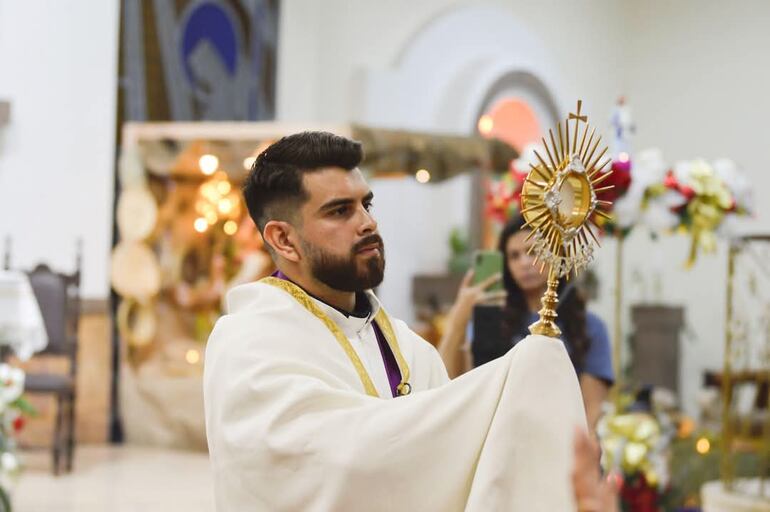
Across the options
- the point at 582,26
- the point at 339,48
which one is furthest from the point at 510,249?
the point at 582,26

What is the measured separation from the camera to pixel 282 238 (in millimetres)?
2479

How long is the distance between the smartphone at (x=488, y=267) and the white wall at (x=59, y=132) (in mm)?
7051

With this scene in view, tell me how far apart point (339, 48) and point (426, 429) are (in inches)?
438

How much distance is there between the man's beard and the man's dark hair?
116 millimetres

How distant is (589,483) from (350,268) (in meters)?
0.69

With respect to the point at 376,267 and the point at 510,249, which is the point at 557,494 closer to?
the point at 376,267

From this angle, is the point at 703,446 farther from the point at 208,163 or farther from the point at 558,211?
the point at 558,211

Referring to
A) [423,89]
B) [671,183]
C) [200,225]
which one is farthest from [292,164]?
[423,89]

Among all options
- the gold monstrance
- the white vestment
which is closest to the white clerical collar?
the white vestment

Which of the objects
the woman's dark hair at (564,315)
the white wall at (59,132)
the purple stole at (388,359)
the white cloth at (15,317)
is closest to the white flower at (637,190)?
the woman's dark hair at (564,315)

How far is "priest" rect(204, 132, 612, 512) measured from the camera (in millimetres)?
2045

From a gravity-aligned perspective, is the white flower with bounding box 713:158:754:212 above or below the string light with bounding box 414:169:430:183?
below

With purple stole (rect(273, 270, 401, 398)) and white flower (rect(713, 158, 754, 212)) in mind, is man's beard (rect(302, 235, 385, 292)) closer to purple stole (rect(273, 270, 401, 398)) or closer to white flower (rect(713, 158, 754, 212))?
purple stole (rect(273, 270, 401, 398))

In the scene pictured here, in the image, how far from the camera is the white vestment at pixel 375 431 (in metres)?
2.04
